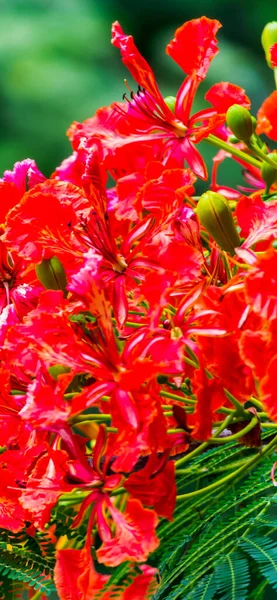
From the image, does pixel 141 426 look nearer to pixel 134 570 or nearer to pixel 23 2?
pixel 134 570

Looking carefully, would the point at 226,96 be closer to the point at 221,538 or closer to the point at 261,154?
the point at 261,154

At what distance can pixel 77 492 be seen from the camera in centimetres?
57

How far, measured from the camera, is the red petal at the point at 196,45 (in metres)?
0.65

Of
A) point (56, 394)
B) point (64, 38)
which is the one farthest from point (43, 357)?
point (64, 38)

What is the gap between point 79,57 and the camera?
2.74 meters

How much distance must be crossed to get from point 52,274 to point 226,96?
9.8 inches

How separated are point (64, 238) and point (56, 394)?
131 mm

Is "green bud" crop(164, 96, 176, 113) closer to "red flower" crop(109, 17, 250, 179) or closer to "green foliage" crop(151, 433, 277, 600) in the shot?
"red flower" crop(109, 17, 250, 179)

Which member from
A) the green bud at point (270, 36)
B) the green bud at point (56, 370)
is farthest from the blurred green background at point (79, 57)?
the green bud at point (56, 370)

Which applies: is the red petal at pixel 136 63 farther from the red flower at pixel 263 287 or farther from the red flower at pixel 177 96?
the red flower at pixel 263 287

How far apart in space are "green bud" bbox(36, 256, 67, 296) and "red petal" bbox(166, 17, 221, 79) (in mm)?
204

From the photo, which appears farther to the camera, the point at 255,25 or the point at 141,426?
the point at 255,25

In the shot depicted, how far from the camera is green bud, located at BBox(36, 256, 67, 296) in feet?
1.84

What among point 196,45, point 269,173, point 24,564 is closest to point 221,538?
point 24,564
